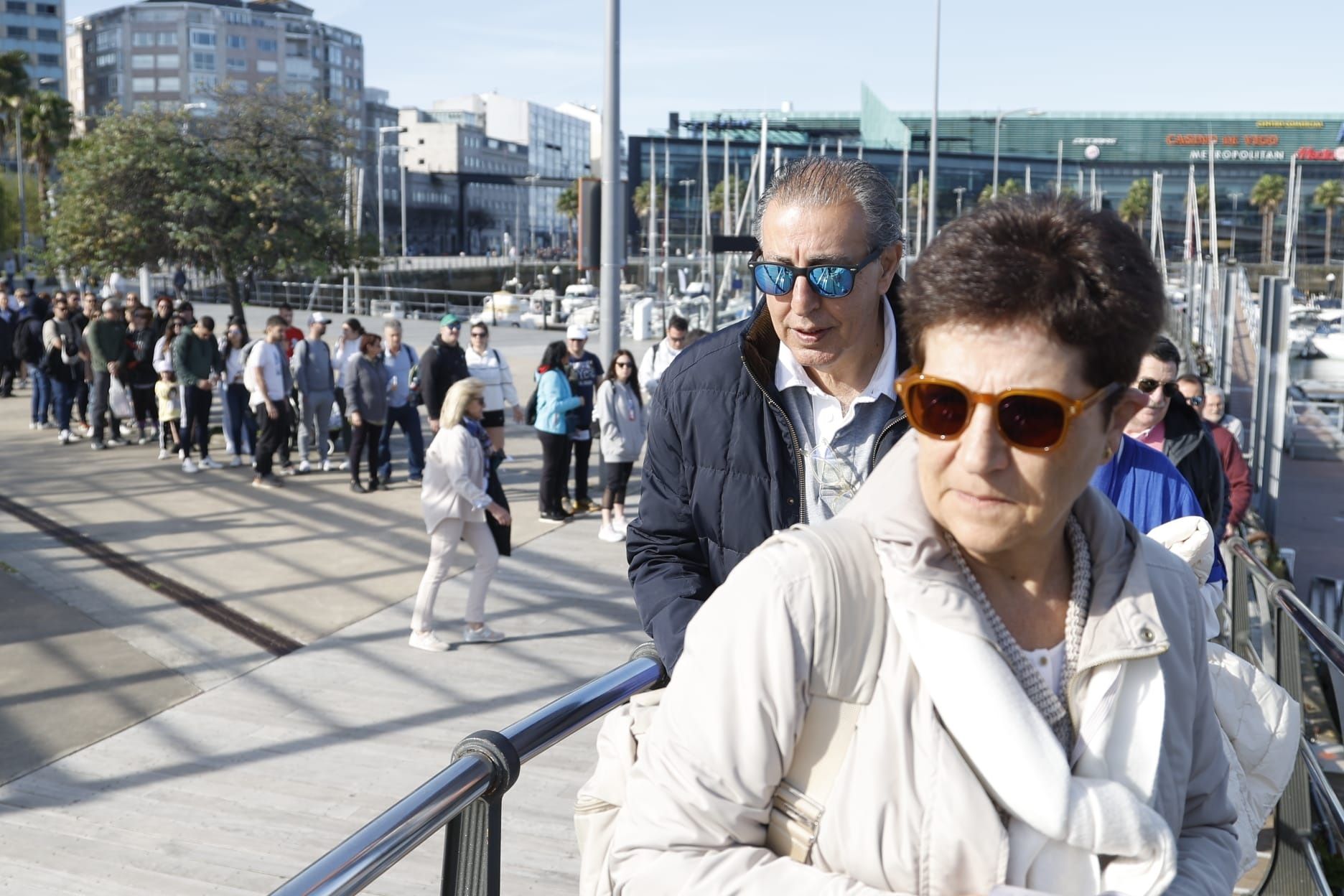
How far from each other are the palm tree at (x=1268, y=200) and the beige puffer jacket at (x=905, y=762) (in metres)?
113

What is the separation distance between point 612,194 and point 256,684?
279 inches

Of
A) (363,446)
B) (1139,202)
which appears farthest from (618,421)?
(1139,202)

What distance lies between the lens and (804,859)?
1449 millimetres

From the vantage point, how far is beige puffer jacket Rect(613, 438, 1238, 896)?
1.40 metres

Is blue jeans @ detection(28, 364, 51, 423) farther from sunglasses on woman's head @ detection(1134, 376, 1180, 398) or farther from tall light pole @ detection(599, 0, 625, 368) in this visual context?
sunglasses on woman's head @ detection(1134, 376, 1180, 398)

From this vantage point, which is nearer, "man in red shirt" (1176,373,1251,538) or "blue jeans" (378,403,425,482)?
"man in red shirt" (1176,373,1251,538)

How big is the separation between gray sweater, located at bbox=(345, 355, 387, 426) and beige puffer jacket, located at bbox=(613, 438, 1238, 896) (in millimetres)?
11837

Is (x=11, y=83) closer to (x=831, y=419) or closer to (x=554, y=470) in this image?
(x=554, y=470)

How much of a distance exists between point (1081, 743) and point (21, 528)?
1169 centimetres

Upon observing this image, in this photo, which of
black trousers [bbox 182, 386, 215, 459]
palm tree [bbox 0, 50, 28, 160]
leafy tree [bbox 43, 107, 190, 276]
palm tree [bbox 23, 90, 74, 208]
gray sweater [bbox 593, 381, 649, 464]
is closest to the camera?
→ gray sweater [bbox 593, 381, 649, 464]

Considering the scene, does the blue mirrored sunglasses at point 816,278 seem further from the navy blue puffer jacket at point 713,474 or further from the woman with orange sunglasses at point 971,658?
the woman with orange sunglasses at point 971,658

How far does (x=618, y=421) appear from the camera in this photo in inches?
456

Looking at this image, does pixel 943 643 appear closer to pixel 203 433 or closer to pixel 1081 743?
pixel 1081 743

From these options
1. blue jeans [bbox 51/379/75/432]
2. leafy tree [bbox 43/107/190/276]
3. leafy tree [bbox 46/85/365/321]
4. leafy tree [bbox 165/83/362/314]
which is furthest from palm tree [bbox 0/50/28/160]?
blue jeans [bbox 51/379/75/432]
